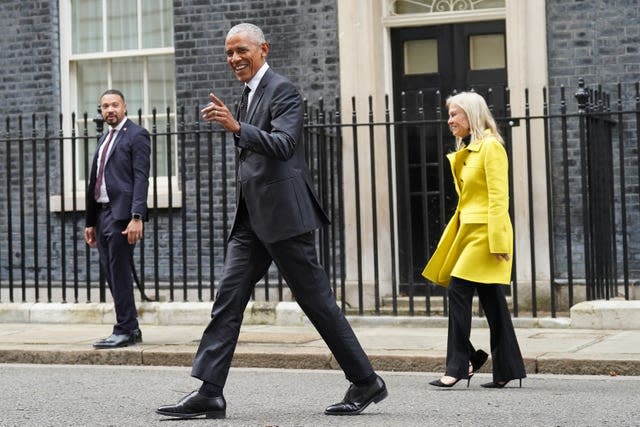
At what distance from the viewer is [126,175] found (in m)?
9.37

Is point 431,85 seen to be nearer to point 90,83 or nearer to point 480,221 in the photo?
point 90,83

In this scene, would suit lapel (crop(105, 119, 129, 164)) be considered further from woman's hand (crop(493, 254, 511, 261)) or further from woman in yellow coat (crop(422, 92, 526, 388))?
woman's hand (crop(493, 254, 511, 261))

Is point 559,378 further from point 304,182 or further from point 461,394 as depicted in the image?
point 304,182

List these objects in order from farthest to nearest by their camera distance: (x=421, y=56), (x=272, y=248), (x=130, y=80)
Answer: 1. (x=130, y=80)
2. (x=421, y=56)
3. (x=272, y=248)

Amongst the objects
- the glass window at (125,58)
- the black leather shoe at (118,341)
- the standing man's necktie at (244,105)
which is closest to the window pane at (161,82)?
the glass window at (125,58)

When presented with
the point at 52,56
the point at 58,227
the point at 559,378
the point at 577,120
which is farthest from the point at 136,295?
the point at 559,378

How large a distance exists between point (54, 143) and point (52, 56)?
0.86m

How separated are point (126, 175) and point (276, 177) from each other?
336 centimetres

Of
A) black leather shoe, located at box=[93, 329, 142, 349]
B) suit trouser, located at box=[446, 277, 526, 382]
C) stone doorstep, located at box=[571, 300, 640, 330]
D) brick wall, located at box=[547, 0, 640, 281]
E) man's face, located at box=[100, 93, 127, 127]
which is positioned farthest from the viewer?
brick wall, located at box=[547, 0, 640, 281]

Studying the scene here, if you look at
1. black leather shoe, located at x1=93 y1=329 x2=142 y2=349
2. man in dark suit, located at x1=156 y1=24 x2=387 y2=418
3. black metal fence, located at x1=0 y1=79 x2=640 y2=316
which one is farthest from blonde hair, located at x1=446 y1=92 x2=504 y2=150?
black leather shoe, located at x1=93 y1=329 x2=142 y2=349

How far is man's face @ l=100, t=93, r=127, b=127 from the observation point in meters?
9.41

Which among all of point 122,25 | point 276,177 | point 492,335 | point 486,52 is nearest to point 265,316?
point 486,52

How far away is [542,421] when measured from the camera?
611cm

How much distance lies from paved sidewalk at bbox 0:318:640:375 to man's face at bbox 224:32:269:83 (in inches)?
111
